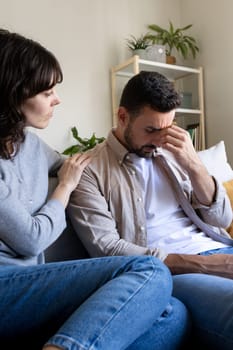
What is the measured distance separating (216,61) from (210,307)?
230cm

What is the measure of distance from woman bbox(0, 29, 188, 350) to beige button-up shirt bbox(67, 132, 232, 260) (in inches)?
3.5

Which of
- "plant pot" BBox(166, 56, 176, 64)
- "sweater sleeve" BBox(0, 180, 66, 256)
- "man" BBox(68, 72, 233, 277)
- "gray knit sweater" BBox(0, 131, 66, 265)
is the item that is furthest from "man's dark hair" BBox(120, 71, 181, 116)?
"plant pot" BBox(166, 56, 176, 64)

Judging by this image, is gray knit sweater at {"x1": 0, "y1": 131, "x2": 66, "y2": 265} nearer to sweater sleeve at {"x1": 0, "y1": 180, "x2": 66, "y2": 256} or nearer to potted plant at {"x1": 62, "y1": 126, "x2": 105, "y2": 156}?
sweater sleeve at {"x1": 0, "y1": 180, "x2": 66, "y2": 256}

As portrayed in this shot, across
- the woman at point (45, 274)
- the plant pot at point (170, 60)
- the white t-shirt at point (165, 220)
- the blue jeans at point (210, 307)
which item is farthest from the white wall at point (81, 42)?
the blue jeans at point (210, 307)

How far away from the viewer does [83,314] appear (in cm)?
69

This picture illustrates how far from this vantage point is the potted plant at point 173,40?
2.86 metres

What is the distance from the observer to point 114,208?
1.21m

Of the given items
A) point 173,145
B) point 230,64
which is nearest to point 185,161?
point 173,145

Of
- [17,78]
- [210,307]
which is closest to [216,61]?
[17,78]

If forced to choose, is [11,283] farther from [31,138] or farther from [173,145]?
[173,145]

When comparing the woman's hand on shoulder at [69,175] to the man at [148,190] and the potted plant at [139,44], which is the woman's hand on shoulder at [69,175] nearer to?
the man at [148,190]

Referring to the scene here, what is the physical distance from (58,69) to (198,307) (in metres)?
0.70

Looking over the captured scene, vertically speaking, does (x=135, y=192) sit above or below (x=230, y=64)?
below

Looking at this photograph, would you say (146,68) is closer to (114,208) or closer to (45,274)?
(114,208)
